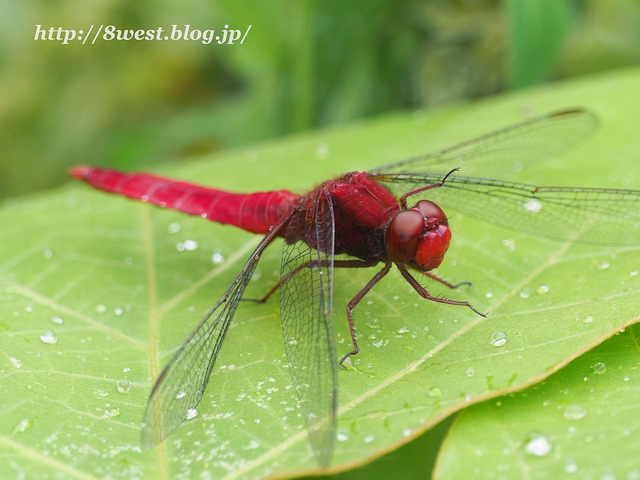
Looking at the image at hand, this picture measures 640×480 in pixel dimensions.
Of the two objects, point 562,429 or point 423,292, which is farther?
point 423,292

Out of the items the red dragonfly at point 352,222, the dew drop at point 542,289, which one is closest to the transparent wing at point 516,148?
the red dragonfly at point 352,222

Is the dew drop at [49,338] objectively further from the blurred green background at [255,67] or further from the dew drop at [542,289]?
the blurred green background at [255,67]

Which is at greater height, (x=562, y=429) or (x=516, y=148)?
(x=516, y=148)

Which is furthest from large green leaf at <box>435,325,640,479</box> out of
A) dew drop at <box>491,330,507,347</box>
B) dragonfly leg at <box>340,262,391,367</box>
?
dragonfly leg at <box>340,262,391,367</box>

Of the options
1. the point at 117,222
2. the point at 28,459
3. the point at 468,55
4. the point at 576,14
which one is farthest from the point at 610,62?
the point at 28,459

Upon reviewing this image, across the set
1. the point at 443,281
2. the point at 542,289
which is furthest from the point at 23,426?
the point at 542,289

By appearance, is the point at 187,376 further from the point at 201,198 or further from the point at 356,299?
the point at 201,198

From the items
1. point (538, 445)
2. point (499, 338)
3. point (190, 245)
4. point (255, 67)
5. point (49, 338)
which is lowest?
point (538, 445)

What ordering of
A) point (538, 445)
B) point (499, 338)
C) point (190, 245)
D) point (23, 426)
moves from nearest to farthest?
point (538, 445) → point (23, 426) → point (499, 338) → point (190, 245)
